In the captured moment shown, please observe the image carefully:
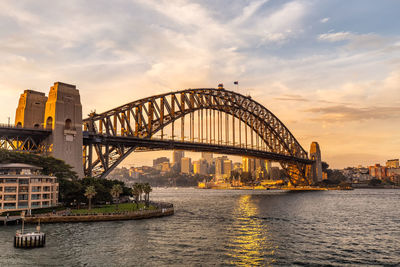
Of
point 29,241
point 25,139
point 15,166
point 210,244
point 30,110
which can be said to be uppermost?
point 30,110

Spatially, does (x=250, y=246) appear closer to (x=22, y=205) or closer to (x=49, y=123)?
(x=22, y=205)

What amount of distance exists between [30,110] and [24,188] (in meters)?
23.6

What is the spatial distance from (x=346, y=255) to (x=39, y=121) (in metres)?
63.9

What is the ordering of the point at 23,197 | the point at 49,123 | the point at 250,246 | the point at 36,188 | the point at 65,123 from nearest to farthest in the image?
the point at 250,246 → the point at 23,197 → the point at 36,188 → the point at 49,123 → the point at 65,123

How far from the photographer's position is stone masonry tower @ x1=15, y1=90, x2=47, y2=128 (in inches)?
3012

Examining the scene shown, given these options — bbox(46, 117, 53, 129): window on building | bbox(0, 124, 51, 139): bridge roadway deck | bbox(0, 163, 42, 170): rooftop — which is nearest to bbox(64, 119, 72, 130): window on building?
bbox(46, 117, 53, 129): window on building

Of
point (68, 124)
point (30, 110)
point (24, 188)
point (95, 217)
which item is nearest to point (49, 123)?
point (68, 124)

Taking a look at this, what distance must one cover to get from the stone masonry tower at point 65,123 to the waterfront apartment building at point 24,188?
30.1 feet

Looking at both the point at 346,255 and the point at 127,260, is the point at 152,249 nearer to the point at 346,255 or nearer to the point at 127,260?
the point at 127,260

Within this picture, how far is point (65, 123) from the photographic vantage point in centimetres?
7350

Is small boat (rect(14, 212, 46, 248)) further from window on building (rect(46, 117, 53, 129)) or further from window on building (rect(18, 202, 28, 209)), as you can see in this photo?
window on building (rect(46, 117, 53, 129))

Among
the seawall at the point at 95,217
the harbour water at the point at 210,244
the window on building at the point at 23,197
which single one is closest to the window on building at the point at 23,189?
the window on building at the point at 23,197

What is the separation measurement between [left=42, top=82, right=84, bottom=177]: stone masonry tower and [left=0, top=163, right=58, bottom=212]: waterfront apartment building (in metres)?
9.17

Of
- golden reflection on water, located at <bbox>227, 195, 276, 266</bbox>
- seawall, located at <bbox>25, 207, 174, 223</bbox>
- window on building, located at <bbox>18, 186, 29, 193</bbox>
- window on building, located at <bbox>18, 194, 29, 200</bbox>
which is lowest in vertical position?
golden reflection on water, located at <bbox>227, 195, 276, 266</bbox>
